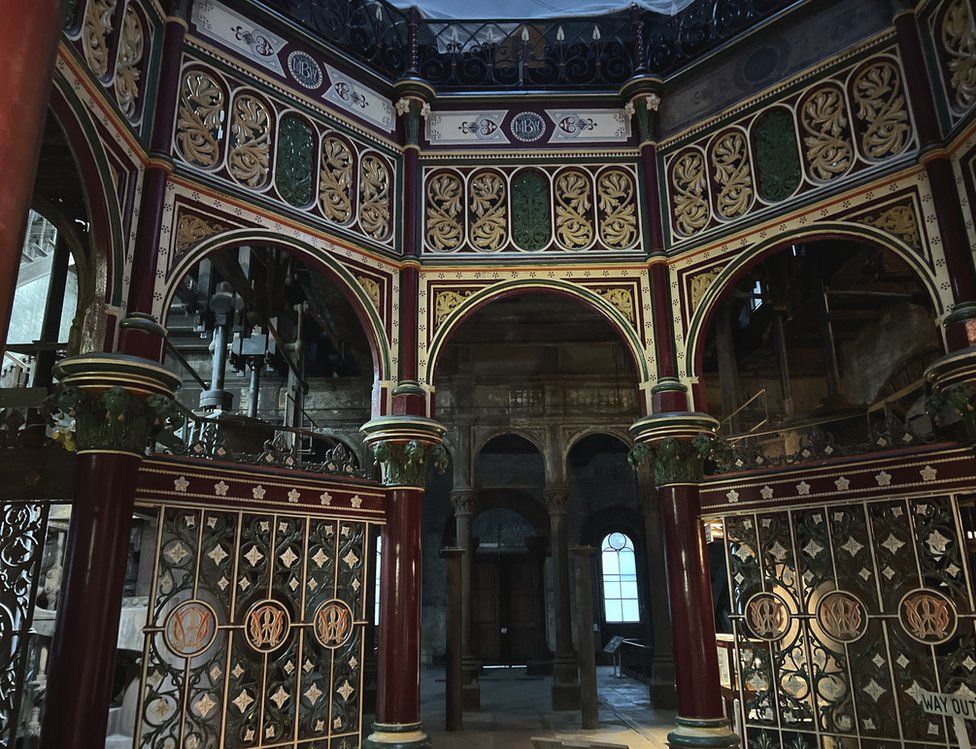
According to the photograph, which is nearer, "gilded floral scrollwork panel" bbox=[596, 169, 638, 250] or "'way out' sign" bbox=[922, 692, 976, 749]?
"'way out' sign" bbox=[922, 692, 976, 749]

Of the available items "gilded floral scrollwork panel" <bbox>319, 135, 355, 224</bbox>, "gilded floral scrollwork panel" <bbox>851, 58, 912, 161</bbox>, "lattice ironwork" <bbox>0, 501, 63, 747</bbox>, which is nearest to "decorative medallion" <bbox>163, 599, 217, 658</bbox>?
"lattice ironwork" <bbox>0, 501, 63, 747</bbox>

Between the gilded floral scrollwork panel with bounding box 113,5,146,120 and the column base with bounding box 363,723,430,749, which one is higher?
the gilded floral scrollwork panel with bounding box 113,5,146,120

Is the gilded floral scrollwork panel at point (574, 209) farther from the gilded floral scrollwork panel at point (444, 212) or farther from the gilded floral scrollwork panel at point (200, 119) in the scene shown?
the gilded floral scrollwork panel at point (200, 119)

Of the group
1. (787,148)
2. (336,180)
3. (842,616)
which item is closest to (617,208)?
(787,148)

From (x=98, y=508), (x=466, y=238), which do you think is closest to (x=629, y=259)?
(x=466, y=238)

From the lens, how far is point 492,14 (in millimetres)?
10289

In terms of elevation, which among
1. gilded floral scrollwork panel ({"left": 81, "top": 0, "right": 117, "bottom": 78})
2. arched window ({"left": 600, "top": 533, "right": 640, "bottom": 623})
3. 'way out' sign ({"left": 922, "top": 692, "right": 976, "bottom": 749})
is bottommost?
'way out' sign ({"left": 922, "top": 692, "right": 976, "bottom": 749})

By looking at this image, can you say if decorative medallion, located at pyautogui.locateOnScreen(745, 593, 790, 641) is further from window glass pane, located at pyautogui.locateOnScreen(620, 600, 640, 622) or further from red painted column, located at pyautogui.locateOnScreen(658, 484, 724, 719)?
window glass pane, located at pyautogui.locateOnScreen(620, 600, 640, 622)

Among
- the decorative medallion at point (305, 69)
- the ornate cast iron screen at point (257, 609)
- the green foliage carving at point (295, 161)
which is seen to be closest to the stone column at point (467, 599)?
the ornate cast iron screen at point (257, 609)

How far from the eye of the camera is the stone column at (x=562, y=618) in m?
12.3

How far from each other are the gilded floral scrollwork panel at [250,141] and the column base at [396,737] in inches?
230

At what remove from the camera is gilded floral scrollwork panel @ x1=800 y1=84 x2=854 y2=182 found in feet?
26.2

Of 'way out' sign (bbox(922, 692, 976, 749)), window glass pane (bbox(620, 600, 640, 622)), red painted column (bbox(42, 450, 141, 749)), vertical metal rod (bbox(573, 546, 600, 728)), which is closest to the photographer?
'way out' sign (bbox(922, 692, 976, 749))

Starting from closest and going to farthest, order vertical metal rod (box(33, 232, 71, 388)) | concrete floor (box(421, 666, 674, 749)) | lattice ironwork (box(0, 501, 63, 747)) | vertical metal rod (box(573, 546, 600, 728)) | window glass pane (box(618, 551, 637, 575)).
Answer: lattice ironwork (box(0, 501, 63, 747)) < vertical metal rod (box(33, 232, 71, 388)) < concrete floor (box(421, 666, 674, 749)) < vertical metal rod (box(573, 546, 600, 728)) < window glass pane (box(618, 551, 637, 575))
